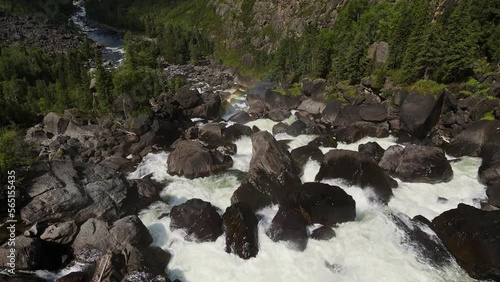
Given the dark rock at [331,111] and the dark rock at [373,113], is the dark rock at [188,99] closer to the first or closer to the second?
the dark rock at [331,111]

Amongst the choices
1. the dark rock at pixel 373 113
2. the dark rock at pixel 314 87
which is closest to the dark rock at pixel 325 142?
the dark rock at pixel 373 113

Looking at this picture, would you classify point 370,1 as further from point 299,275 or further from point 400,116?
point 299,275

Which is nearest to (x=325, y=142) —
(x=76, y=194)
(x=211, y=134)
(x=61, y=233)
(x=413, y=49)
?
(x=211, y=134)

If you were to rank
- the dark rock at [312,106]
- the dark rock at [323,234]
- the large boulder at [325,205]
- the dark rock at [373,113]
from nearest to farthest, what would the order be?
the dark rock at [323,234]
the large boulder at [325,205]
the dark rock at [373,113]
the dark rock at [312,106]

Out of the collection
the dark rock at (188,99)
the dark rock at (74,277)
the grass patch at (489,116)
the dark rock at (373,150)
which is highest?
the grass patch at (489,116)

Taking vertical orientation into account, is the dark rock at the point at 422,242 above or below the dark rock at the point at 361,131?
above

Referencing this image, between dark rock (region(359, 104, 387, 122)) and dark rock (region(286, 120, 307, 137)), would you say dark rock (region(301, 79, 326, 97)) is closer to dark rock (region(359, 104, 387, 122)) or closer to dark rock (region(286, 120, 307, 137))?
dark rock (region(286, 120, 307, 137))

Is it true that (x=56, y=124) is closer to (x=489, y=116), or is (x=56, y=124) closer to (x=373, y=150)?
(x=373, y=150)
